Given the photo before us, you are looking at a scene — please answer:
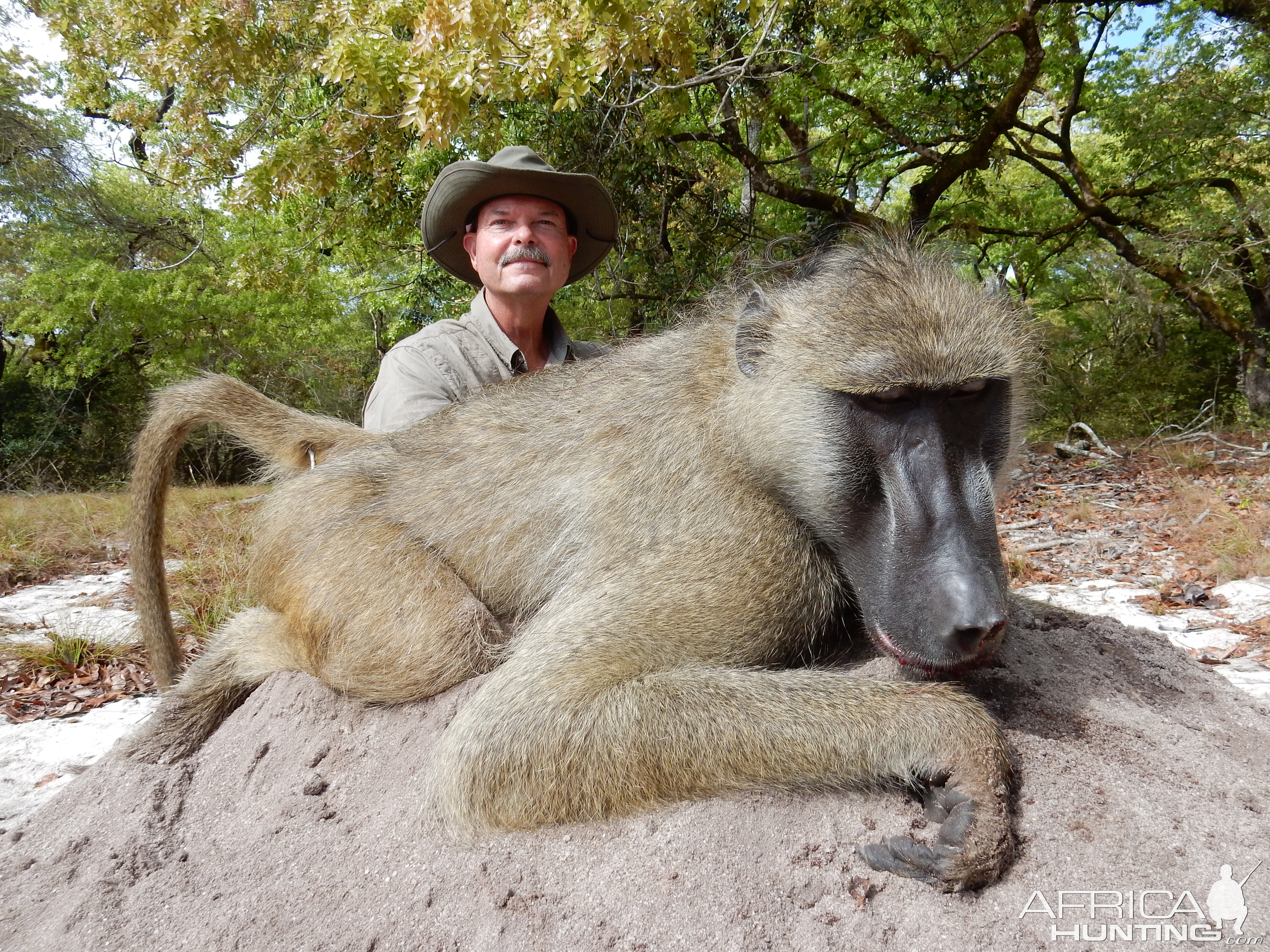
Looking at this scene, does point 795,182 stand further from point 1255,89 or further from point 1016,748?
point 1016,748

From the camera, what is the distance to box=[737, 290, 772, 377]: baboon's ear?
220 cm

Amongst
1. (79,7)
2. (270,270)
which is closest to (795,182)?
(270,270)

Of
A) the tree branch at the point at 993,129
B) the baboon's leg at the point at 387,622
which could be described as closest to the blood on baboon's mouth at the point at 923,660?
the baboon's leg at the point at 387,622

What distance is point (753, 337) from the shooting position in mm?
2244

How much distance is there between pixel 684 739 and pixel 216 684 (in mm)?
2157

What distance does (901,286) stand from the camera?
2096mm

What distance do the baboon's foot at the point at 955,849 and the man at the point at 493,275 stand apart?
9.10 ft

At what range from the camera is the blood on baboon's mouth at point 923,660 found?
1603 millimetres

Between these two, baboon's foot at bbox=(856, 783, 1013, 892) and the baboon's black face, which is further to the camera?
the baboon's black face

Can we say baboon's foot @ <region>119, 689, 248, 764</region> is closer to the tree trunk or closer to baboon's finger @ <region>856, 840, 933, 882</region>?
baboon's finger @ <region>856, 840, 933, 882</region>

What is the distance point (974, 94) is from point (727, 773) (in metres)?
10.4

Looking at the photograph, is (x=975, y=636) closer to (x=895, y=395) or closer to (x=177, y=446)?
(x=895, y=395)

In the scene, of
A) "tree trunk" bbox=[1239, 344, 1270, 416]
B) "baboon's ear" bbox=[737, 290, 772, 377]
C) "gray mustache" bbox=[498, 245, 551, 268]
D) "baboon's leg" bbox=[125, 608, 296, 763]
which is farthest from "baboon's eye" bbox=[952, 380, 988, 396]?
"tree trunk" bbox=[1239, 344, 1270, 416]

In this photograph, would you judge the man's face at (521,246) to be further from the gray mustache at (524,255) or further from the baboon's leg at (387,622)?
the baboon's leg at (387,622)
